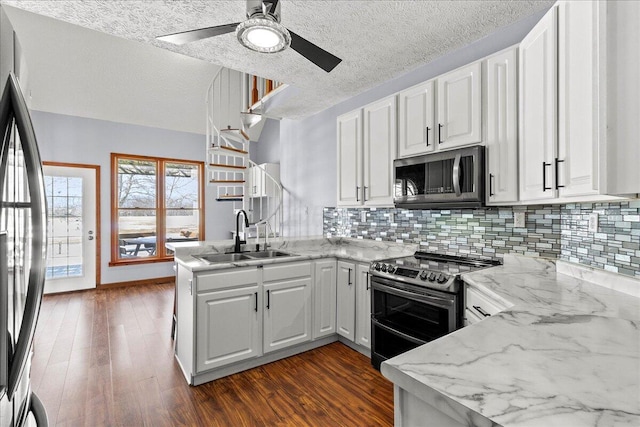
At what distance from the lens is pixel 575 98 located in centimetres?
143

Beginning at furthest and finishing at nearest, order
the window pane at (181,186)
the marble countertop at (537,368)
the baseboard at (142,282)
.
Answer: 1. the window pane at (181,186)
2. the baseboard at (142,282)
3. the marble countertop at (537,368)

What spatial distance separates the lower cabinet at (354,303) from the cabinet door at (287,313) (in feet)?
1.05

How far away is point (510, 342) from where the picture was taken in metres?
0.93

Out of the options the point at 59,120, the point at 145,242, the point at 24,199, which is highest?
the point at 59,120

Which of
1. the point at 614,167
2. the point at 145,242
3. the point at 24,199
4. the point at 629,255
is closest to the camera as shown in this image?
the point at 24,199

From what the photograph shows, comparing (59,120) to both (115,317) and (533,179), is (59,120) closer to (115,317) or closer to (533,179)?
(115,317)

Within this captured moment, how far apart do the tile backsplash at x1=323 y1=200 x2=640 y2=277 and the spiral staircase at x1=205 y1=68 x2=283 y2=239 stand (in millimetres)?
1428

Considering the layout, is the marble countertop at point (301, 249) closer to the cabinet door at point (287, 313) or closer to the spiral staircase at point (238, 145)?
the cabinet door at point (287, 313)

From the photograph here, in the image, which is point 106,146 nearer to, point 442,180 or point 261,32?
point 261,32

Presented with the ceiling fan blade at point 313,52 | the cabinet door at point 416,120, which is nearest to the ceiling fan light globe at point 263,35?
the ceiling fan blade at point 313,52

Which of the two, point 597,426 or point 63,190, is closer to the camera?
point 597,426

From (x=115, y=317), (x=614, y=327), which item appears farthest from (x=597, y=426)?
(x=115, y=317)

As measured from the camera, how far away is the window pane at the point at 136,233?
563 cm

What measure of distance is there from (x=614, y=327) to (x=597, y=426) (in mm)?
686
